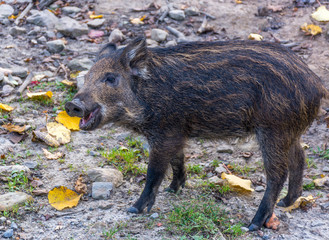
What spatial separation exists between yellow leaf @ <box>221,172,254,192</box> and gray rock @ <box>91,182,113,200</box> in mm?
1188

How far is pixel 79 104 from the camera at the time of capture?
3998mm

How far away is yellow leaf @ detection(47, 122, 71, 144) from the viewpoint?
5.49 metres

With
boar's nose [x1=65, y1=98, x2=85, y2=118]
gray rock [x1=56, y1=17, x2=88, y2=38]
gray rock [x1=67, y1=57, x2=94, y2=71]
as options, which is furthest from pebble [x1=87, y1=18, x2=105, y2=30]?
boar's nose [x1=65, y1=98, x2=85, y2=118]

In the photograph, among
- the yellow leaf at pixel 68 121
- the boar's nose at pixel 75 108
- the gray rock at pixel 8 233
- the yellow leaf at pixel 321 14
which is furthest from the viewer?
the yellow leaf at pixel 321 14

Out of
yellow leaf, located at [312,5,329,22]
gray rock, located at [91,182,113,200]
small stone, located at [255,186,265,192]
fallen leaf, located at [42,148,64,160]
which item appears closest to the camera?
gray rock, located at [91,182,113,200]

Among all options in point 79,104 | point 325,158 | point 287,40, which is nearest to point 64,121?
point 79,104

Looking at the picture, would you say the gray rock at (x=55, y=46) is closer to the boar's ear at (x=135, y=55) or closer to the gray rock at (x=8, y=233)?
the boar's ear at (x=135, y=55)

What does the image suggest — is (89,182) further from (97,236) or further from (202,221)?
(202,221)

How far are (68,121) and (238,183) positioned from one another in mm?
2263

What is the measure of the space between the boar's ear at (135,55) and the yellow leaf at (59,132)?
159cm

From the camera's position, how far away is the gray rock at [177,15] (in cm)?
813

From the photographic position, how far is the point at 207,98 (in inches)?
169

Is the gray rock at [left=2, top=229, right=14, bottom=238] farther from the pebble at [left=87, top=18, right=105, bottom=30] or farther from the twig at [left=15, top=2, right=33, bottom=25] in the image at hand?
the twig at [left=15, top=2, right=33, bottom=25]

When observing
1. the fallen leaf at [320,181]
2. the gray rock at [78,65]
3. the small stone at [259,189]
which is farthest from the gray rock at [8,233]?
the gray rock at [78,65]
